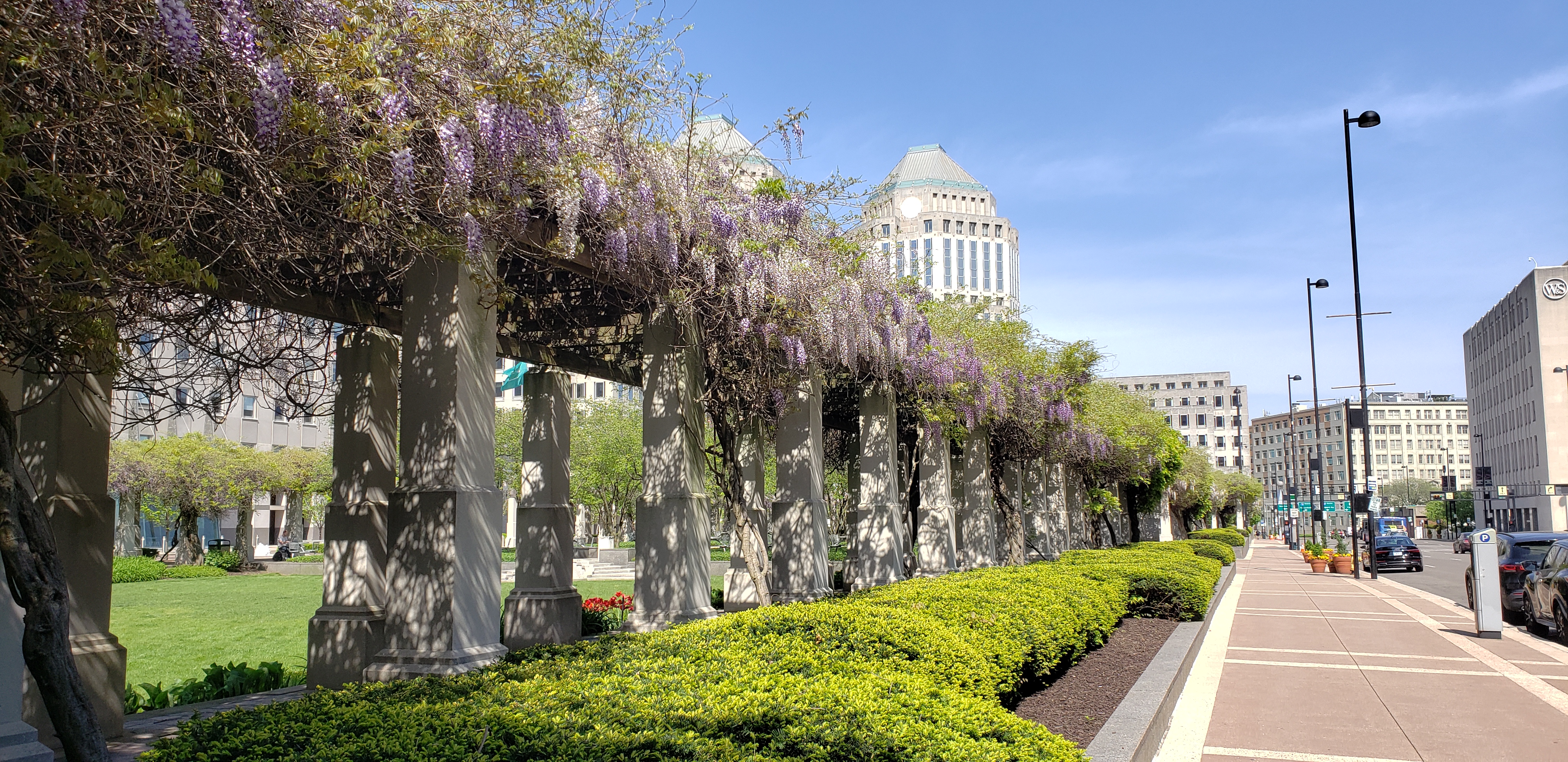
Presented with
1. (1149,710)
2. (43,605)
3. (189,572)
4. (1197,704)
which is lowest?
(189,572)

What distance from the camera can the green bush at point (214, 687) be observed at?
29.7 feet

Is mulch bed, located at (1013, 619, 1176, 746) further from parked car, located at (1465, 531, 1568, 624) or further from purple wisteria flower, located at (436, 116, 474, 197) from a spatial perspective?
parked car, located at (1465, 531, 1568, 624)

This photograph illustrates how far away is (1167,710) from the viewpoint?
8.81 m

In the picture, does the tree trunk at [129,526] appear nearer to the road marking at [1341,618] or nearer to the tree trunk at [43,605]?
the road marking at [1341,618]

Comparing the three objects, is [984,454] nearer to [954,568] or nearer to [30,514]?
[954,568]

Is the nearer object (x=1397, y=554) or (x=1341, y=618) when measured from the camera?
(x=1341, y=618)

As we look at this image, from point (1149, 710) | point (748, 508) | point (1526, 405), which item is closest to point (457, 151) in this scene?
point (1149, 710)

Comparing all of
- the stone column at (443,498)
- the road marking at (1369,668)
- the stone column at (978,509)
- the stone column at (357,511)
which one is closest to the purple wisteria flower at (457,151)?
the stone column at (443,498)

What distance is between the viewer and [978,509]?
2172 centimetres

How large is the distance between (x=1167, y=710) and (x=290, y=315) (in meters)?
8.65

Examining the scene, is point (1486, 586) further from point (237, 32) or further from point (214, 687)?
point (237, 32)

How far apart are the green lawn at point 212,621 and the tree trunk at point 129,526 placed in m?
10.8

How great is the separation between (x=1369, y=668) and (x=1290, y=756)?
17.9 feet

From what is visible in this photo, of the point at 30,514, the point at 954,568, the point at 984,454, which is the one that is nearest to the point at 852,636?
the point at 30,514
